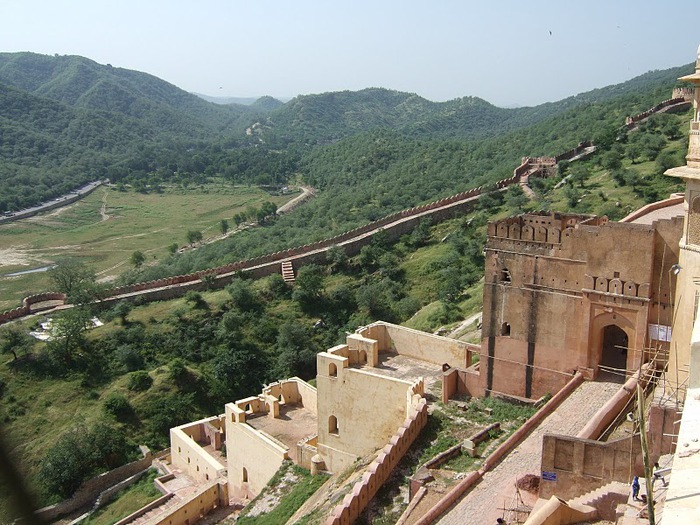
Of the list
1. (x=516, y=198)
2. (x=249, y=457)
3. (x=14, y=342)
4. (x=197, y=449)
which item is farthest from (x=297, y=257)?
(x=249, y=457)

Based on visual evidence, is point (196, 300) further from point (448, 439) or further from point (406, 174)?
point (406, 174)

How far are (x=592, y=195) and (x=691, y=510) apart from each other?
109ft

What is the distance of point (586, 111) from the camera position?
65.6m

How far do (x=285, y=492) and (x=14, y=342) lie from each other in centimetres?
1745

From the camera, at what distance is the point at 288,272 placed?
36.4m

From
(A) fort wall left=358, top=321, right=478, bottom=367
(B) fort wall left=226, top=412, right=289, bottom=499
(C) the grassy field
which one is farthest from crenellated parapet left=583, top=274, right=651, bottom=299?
(C) the grassy field

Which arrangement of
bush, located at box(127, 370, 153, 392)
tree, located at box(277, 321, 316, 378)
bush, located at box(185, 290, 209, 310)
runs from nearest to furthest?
bush, located at box(127, 370, 153, 392) → tree, located at box(277, 321, 316, 378) → bush, located at box(185, 290, 209, 310)

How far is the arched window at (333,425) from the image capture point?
1691 centimetres

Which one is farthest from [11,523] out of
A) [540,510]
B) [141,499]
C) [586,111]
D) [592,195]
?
[586,111]

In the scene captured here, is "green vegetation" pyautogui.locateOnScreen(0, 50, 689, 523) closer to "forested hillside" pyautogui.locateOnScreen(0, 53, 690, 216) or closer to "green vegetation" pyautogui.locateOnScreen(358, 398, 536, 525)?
"green vegetation" pyautogui.locateOnScreen(358, 398, 536, 525)

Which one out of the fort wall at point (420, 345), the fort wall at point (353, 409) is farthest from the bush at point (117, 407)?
the fort wall at point (420, 345)

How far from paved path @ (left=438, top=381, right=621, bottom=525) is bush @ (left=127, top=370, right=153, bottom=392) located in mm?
18130

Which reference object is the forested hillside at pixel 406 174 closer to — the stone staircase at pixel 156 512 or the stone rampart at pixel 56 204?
the stone staircase at pixel 156 512

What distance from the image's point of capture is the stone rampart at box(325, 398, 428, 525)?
11.9 metres
